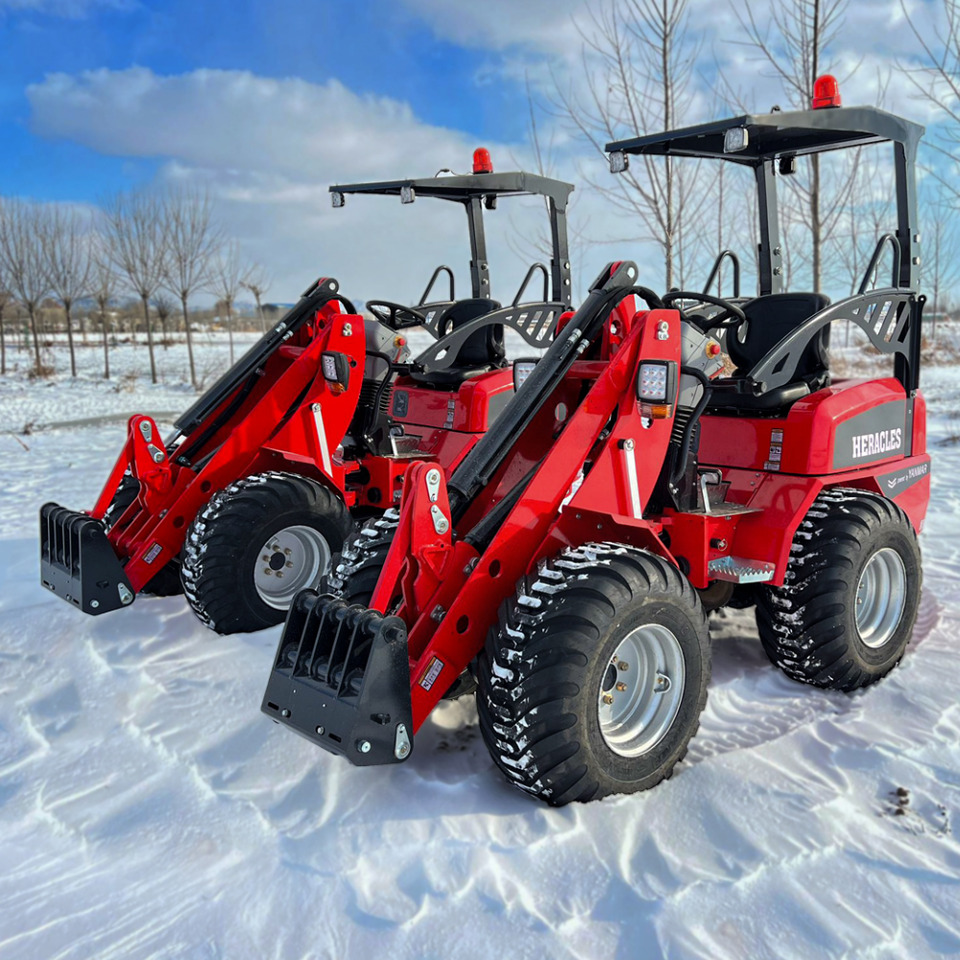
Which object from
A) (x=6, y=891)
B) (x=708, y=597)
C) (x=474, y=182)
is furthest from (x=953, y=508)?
(x=6, y=891)

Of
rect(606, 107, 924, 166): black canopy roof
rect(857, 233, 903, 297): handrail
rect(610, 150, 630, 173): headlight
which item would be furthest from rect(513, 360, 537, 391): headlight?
rect(857, 233, 903, 297): handrail

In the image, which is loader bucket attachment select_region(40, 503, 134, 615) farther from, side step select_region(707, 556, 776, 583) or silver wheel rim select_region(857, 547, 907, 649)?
silver wheel rim select_region(857, 547, 907, 649)

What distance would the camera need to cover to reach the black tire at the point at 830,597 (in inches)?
152

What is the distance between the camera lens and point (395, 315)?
6.74 m

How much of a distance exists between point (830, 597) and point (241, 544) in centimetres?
293

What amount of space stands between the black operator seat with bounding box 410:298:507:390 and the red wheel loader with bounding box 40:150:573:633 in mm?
10

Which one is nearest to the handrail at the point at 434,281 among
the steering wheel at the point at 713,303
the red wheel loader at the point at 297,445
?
the red wheel loader at the point at 297,445

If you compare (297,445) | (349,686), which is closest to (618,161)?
(297,445)

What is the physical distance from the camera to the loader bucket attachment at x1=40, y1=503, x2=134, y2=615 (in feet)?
15.1

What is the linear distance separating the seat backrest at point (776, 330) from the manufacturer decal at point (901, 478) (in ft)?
2.12

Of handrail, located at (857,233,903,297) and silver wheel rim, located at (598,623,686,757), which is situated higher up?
handrail, located at (857,233,903,297)

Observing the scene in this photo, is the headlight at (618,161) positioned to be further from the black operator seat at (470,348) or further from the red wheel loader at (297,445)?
the black operator seat at (470,348)

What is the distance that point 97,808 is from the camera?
313cm

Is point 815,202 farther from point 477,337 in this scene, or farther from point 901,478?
point 901,478
